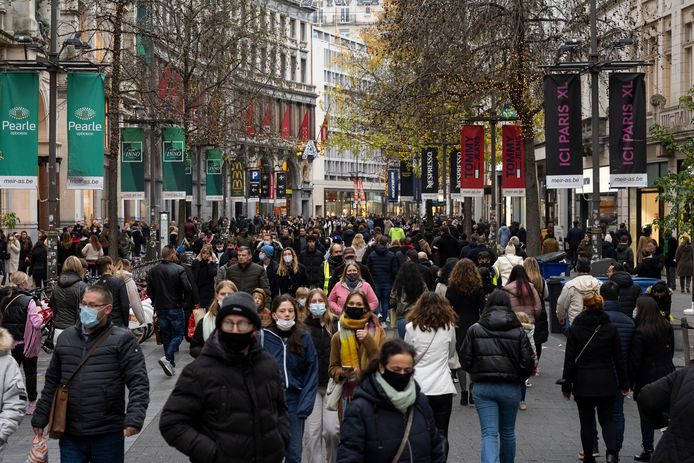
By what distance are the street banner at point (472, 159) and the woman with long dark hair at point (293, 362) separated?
25.2 meters

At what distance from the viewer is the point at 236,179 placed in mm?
55656

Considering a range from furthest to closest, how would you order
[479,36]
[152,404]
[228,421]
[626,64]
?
[479,36] < [626,64] < [152,404] < [228,421]

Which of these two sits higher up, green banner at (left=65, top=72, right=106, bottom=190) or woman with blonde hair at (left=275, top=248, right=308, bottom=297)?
green banner at (left=65, top=72, right=106, bottom=190)

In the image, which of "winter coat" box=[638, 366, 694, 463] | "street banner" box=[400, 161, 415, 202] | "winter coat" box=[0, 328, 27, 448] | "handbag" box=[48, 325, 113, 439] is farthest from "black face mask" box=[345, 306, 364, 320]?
"street banner" box=[400, 161, 415, 202]

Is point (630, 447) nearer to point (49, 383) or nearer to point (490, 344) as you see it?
point (490, 344)

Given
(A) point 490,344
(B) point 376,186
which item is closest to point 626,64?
(A) point 490,344

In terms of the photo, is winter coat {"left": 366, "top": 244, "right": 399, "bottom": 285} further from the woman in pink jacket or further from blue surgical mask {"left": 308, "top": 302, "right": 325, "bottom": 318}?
blue surgical mask {"left": 308, "top": 302, "right": 325, "bottom": 318}

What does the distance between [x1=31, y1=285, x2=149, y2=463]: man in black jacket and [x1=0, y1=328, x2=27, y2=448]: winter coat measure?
0.24 m

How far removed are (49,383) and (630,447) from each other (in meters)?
5.88

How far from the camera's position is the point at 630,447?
11.0m

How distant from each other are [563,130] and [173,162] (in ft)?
50.1

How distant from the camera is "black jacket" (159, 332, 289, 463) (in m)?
5.56

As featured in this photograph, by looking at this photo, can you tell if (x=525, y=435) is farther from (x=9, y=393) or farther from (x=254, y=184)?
(x=254, y=184)

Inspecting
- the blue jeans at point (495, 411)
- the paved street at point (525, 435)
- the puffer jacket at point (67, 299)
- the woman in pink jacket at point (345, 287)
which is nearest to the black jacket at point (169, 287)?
the paved street at point (525, 435)
